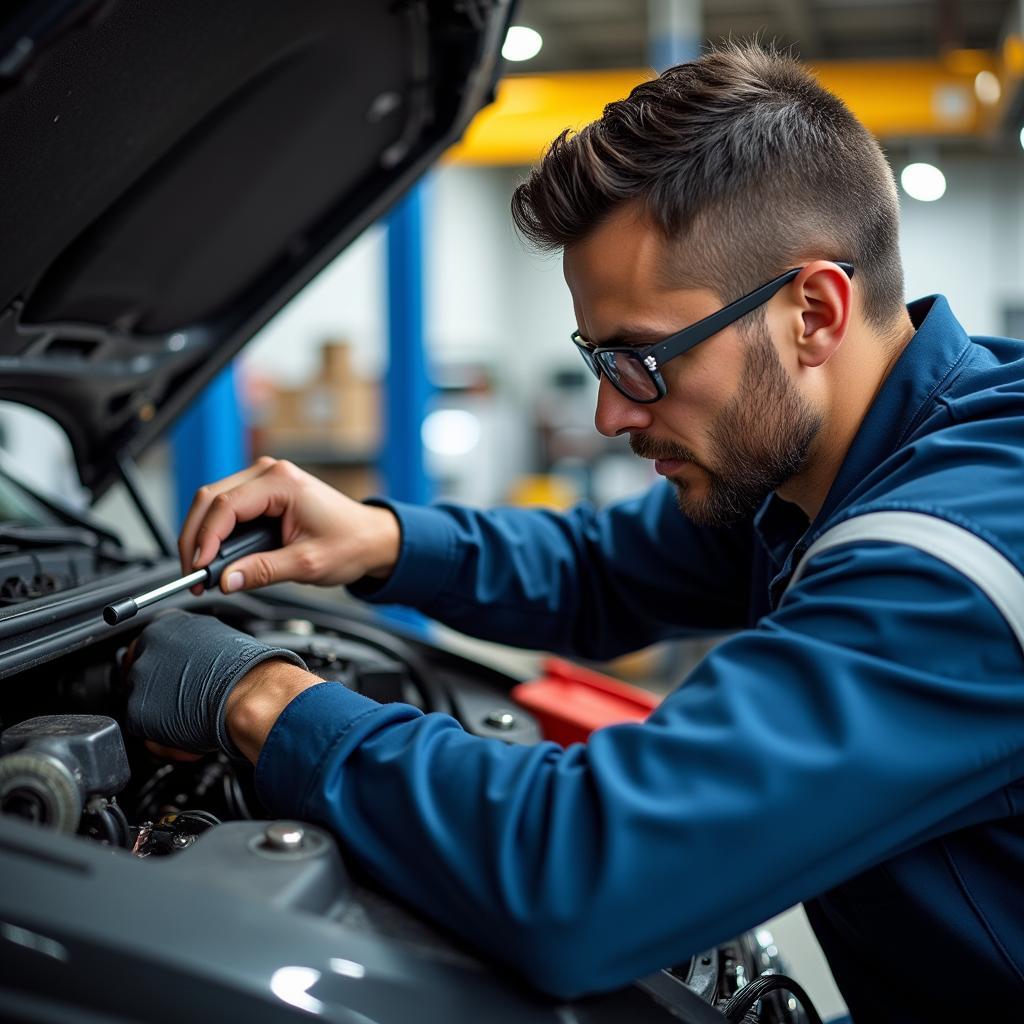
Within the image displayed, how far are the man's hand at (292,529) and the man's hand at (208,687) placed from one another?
217mm

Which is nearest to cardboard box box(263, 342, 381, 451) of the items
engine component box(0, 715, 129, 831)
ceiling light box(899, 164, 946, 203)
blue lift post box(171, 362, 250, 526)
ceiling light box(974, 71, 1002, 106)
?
blue lift post box(171, 362, 250, 526)

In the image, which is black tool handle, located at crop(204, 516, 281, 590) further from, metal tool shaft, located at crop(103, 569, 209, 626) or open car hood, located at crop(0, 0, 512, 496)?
open car hood, located at crop(0, 0, 512, 496)

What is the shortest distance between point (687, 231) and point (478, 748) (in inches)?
19.2

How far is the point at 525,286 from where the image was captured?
37.6 feet

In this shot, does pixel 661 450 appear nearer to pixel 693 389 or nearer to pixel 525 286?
pixel 693 389

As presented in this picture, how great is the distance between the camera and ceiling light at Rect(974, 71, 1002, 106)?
20.6 feet

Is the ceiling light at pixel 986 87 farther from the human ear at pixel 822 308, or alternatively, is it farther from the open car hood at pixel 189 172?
the human ear at pixel 822 308

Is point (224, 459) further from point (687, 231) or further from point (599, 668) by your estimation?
point (687, 231)

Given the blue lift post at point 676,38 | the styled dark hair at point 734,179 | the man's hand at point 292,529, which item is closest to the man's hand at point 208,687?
the man's hand at point 292,529

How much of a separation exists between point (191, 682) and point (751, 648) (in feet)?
1.52

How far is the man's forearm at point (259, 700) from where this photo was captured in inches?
33.6

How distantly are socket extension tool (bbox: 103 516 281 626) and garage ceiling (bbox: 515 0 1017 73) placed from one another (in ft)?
22.0

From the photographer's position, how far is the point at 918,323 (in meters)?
1.20

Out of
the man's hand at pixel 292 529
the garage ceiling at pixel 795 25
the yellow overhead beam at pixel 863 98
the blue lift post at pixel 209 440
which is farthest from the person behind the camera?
the garage ceiling at pixel 795 25
